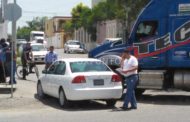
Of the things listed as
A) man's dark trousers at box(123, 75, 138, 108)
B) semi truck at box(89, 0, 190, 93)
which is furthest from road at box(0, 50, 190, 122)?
semi truck at box(89, 0, 190, 93)

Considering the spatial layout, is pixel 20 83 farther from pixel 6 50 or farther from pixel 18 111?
pixel 18 111

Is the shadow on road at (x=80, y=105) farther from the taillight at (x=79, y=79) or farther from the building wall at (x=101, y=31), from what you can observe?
the building wall at (x=101, y=31)

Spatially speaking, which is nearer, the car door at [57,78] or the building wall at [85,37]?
the car door at [57,78]

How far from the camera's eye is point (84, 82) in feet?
48.9

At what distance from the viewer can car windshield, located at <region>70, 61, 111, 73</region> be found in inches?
609

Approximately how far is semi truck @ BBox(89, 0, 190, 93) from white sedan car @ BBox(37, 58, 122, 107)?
2212mm

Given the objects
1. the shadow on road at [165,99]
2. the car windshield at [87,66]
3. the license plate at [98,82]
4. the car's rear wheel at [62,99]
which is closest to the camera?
the license plate at [98,82]

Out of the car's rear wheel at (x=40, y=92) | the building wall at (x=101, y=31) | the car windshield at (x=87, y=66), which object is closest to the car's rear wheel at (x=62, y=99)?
the car windshield at (x=87, y=66)

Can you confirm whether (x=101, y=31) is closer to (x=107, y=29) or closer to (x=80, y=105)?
(x=107, y=29)

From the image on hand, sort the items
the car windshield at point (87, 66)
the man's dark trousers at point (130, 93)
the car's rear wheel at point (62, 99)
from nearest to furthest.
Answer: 1. the man's dark trousers at point (130, 93)
2. the car's rear wheel at point (62, 99)
3. the car windshield at point (87, 66)

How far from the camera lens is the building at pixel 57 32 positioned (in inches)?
3952

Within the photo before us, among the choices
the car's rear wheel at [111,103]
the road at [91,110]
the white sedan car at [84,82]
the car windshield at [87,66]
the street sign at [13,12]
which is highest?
the street sign at [13,12]

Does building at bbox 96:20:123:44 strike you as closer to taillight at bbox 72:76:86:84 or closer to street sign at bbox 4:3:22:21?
street sign at bbox 4:3:22:21

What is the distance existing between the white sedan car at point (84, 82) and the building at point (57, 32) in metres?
78.4
